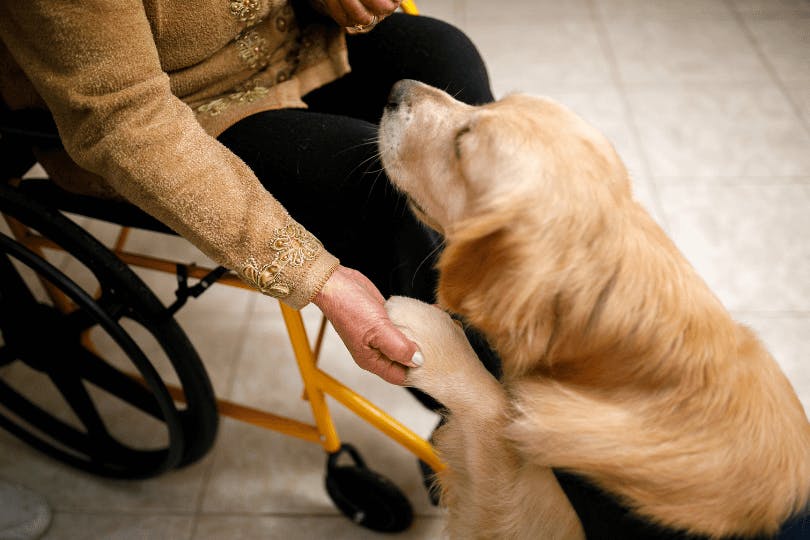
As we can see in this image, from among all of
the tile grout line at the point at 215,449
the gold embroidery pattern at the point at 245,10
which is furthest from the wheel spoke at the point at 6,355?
the gold embroidery pattern at the point at 245,10

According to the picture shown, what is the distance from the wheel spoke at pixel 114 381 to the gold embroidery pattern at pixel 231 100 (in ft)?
1.77

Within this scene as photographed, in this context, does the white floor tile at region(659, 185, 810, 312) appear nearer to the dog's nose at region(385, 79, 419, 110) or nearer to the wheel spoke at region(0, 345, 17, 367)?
the dog's nose at region(385, 79, 419, 110)

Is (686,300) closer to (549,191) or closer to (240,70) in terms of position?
(549,191)

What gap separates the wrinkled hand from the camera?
876 mm

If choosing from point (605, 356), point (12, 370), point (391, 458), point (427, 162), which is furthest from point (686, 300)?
point (12, 370)

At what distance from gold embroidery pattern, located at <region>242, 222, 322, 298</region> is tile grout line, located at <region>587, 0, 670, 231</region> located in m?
1.25

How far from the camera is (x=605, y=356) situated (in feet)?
2.17

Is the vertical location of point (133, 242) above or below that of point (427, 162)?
below

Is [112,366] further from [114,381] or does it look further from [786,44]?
[786,44]

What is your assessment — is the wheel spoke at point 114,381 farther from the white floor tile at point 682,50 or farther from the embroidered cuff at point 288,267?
the white floor tile at point 682,50

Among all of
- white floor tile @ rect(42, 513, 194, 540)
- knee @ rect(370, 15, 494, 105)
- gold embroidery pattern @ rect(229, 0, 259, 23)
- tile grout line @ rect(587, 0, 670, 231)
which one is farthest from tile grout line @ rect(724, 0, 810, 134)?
white floor tile @ rect(42, 513, 194, 540)

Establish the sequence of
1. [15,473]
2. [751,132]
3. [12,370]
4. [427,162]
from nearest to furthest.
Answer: [427,162] → [15,473] → [12,370] → [751,132]

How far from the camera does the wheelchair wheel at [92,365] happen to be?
85 cm

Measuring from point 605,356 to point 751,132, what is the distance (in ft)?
5.38
